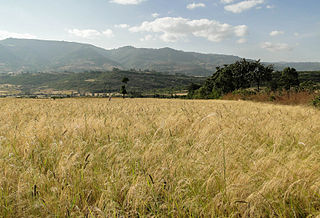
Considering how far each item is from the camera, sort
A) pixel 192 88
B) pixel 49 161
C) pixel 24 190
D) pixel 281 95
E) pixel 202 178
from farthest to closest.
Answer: pixel 192 88
pixel 281 95
pixel 49 161
pixel 202 178
pixel 24 190

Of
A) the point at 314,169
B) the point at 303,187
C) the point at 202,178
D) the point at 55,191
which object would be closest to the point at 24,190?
the point at 55,191

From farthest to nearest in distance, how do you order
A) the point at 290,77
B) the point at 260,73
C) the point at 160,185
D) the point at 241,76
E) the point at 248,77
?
the point at 290,77 < the point at 241,76 < the point at 248,77 < the point at 260,73 < the point at 160,185

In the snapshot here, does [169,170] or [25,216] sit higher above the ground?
[169,170]

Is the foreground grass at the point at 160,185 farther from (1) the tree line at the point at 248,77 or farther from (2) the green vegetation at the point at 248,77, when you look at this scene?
(1) the tree line at the point at 248,77

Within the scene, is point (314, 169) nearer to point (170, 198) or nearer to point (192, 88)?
point (170, 198)

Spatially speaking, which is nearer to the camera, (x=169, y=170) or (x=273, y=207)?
(x=273, y=207)

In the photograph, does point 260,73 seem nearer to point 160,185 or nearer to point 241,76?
point 241,76

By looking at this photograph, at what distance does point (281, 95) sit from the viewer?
23.7 m

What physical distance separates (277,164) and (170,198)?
5.34 feet

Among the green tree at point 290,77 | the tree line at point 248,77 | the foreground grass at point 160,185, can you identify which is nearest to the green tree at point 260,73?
the tree line at point 248,77

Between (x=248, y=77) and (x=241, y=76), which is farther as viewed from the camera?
(x=241, y=76)

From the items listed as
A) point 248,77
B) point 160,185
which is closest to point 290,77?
point 248,77

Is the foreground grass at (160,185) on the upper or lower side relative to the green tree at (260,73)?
lower

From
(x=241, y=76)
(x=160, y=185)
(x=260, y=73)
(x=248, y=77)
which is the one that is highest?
(x=260, y=73)
